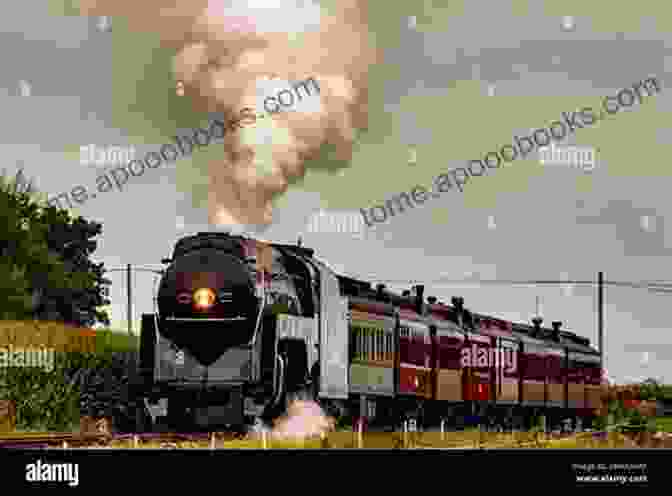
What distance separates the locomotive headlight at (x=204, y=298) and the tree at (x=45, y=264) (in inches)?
1171

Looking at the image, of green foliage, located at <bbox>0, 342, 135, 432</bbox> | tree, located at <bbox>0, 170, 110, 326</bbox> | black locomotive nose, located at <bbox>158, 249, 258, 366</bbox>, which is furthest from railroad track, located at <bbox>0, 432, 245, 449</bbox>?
tree, located at <bbox>0, 170, 110, 326</bbox>

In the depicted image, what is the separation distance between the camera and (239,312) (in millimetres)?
32750

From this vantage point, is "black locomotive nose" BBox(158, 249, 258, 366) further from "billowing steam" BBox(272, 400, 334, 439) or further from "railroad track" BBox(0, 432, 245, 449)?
"billowing steam" BBox(272, 400, 334, 439)

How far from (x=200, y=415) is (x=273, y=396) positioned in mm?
1662

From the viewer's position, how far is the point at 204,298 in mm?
32812

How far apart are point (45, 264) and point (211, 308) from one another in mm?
35430

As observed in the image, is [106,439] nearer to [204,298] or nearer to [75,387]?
[204,298]

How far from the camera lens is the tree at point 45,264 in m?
63.5

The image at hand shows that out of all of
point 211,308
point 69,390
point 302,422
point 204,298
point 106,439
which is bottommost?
point 106,439

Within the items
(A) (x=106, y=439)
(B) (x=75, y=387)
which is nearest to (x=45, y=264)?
(B) (x=75, y=387)

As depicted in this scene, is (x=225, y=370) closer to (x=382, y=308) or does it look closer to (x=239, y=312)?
(x=239, y=312)

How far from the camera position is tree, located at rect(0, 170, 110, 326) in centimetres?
6347
